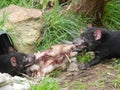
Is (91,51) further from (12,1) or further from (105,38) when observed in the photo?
(12,1)

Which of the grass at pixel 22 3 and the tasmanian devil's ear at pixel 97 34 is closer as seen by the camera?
the tasmanian devil's ear at pixel 97 34

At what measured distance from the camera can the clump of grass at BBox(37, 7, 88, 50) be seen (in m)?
6.07

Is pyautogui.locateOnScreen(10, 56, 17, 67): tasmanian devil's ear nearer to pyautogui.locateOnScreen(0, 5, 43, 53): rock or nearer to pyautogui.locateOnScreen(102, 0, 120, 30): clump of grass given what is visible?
pyautogui.locateOnScreen(0, 5, 43, 53): rock

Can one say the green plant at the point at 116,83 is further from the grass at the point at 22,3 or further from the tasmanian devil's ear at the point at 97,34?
the grass at the point at 22,3

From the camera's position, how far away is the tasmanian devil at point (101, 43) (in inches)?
216

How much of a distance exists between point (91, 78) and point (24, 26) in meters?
1.49

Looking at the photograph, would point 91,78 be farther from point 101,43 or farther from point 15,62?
point 15,62

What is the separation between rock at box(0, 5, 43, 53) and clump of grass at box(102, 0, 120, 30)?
106 centimetres

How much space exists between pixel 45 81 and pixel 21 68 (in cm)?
92

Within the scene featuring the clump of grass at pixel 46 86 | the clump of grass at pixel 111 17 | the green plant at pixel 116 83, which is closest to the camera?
the clump of grass at pixel 46 86

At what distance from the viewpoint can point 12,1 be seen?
6859mm

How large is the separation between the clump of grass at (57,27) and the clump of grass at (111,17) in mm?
448

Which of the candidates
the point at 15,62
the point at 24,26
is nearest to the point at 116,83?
the point at 15,62

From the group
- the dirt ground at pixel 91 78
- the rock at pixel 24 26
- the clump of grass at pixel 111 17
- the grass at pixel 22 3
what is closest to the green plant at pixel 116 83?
the dirt ground at pixel 91 78
